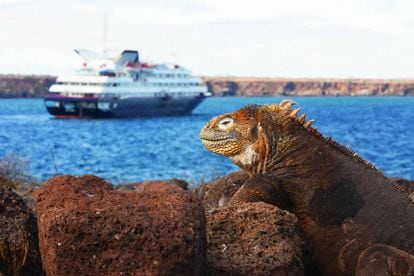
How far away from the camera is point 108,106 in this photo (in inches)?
2793

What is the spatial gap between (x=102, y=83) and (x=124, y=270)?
68739mm

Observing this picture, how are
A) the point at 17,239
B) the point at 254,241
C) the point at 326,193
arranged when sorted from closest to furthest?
1. the point at 254,241
2. the point at 17,239
3. the point at 326,193

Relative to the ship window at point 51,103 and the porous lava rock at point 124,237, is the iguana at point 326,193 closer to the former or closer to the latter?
the porous lava rock at point 124,237

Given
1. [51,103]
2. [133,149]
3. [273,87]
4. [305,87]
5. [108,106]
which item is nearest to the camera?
[133,149]

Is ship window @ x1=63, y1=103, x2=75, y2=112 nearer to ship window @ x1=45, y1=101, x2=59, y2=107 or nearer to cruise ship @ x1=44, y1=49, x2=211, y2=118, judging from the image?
cruise ship @ x1=44, y1=49, x2=211, y2=118

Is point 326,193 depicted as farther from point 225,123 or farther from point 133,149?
point 133,149

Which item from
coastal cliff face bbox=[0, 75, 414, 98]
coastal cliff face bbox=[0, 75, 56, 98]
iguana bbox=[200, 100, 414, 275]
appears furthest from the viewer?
coastal cliff face bbox=[0, 75, 414, 98]

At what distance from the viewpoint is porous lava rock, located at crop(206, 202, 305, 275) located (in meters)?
3.52

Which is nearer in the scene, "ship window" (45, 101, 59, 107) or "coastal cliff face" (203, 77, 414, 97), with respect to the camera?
"ship window" (45, 101, 59, 107)

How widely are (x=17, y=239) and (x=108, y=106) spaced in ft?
222

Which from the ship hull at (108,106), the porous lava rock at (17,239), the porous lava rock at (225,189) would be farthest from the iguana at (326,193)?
the ship hull at (108,106)

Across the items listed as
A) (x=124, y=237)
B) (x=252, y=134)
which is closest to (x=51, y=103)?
(x=252, y=134)

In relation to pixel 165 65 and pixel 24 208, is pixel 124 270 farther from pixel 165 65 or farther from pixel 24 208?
pixel 165 65

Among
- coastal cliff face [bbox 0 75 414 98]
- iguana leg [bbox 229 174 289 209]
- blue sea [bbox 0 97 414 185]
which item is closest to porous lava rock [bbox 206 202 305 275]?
iguana leg [bbox 229 174 289 209]
